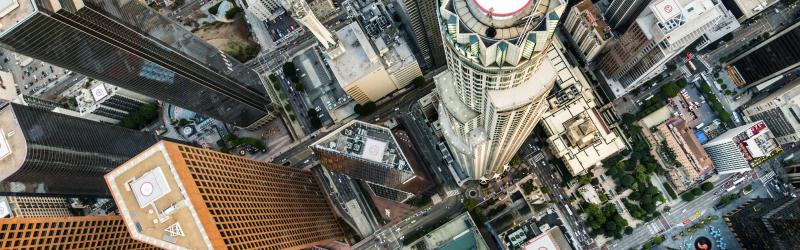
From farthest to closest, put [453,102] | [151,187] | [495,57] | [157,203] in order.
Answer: [151,187]
[157,203]
[453,102]
[495,57]

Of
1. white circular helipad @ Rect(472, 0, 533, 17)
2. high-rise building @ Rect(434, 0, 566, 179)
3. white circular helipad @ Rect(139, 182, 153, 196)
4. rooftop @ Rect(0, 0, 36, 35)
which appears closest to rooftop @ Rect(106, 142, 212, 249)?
white circular helipad @ Rect(139, 182, 153, 196)

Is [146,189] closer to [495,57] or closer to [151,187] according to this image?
[151,187]

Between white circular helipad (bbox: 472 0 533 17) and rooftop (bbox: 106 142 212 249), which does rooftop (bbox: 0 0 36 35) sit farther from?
white circular helipad (bbox: 472 0 533 17)

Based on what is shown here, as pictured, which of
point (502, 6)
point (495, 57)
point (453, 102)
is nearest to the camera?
point (502, 6)

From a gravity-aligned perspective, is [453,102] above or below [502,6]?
below

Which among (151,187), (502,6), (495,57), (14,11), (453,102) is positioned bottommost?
(495,57)

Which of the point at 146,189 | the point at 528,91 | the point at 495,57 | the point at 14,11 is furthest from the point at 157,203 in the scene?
the point at 495,57
